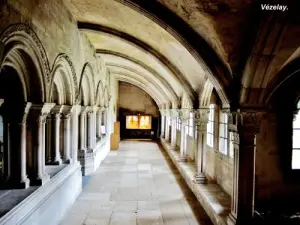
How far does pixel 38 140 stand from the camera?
4668 mm

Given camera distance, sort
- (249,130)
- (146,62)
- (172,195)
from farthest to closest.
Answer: (146,62), (172,195), (249,130)

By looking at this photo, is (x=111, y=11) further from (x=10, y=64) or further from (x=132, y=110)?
(x=132, y=110)

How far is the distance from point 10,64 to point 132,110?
17.1m

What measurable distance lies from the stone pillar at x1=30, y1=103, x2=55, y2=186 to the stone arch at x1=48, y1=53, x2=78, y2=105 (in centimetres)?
115

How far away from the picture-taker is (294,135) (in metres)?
5.66

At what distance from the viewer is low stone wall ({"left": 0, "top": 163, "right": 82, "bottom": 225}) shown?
3631 mm

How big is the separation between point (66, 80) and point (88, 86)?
9.05 ft

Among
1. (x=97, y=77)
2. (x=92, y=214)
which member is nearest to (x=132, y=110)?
(x=97, y=77)

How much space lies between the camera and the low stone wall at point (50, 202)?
11.9 ft

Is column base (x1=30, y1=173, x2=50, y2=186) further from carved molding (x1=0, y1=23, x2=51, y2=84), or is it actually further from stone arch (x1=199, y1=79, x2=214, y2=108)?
stone arch (x1=199, y1=79, x2=214, y2=108)

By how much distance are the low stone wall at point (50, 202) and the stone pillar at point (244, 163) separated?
285cm

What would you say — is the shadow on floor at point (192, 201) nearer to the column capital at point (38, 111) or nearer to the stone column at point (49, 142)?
the stone column at point (49, 142)

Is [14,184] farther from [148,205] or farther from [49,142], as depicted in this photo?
[148,205]

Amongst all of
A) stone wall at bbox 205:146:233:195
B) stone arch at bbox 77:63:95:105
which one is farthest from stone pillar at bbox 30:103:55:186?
stone wall at bbox 205:146:233:195
